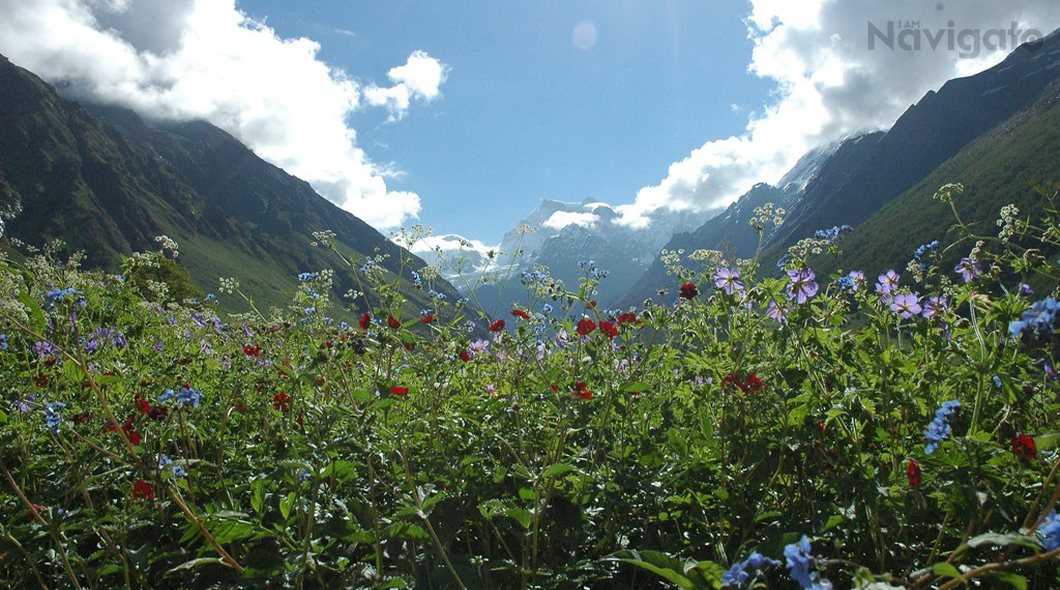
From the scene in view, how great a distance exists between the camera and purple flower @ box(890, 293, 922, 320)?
3.29 meters

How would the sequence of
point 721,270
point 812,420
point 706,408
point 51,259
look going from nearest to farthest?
point 812,420 → point 706,408 → point 721,270 → point 51,259

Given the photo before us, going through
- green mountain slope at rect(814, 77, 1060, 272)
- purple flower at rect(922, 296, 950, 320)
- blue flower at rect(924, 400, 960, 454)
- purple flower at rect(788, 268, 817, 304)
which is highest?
green mountain slope at rect(814, 77, 1060, 272)

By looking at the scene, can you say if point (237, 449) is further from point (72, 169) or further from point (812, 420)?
point (72, 169)

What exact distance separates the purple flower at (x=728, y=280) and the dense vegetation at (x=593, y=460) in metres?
0.02

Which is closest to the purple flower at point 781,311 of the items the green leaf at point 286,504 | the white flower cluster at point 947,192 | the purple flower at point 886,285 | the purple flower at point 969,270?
the purple flower at point 886,285

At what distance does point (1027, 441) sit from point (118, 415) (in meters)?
4.66

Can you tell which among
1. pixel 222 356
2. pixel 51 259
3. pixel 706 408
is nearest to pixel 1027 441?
pixel 706 408

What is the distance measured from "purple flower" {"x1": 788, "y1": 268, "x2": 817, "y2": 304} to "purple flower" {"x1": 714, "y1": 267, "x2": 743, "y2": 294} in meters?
0.33

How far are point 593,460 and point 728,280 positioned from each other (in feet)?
4.97

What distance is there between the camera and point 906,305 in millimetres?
3320

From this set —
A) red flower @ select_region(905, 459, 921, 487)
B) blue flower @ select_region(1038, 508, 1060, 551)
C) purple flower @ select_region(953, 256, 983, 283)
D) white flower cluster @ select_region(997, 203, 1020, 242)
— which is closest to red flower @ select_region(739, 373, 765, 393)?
red flower @ select_region(905, 459, 921, 487)

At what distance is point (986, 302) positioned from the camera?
2486 mm

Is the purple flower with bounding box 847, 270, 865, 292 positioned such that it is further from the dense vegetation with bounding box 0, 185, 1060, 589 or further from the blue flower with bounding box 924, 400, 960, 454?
the blue flower with bounding box 924, 400, 960, 454

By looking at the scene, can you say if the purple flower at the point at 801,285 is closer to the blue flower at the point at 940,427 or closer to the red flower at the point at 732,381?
the red flower at the point at 732,381
